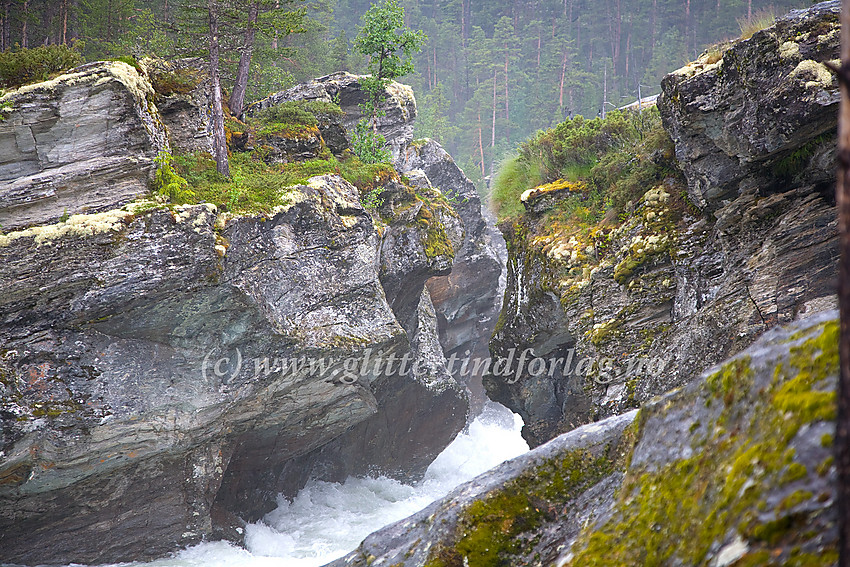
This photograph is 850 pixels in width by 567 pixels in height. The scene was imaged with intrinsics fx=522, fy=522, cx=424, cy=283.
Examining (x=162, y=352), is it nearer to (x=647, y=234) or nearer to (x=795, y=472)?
(x=647, y=234)

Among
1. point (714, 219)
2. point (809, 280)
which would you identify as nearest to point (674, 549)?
point (809, 280)

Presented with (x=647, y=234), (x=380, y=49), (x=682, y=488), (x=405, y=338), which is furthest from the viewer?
(x=380, y=49)

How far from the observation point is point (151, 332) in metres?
10.9

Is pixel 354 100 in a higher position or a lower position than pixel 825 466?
higher

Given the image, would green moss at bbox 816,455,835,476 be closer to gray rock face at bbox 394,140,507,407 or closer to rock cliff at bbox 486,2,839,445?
rock cliff at bbox 486,2,839,445

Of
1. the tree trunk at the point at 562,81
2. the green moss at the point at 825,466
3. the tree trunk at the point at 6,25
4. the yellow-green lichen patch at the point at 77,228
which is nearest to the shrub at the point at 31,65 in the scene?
the yellow-green lichen patch at the point at 77,228

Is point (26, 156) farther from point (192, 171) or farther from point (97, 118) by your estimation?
point (192, 171)

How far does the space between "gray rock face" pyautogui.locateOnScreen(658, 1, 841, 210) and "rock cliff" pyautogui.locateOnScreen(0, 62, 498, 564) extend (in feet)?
26.1

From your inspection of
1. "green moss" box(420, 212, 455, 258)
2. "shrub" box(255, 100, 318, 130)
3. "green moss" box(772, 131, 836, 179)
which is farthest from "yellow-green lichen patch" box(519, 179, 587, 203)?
"shrub" box(255, 100, 318, 130)

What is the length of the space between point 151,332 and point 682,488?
10.8 meters

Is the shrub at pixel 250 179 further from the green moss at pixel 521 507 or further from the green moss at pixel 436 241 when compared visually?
the green moss at pixel 521 507

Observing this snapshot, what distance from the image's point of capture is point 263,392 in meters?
12.2

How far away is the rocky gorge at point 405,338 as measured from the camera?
9.07 feet

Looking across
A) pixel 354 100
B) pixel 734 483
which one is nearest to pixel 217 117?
pixel 354 100
